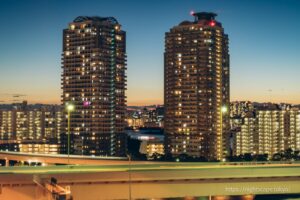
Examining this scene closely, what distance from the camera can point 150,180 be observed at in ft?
182

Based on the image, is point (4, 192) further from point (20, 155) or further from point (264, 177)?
point (20, 155)

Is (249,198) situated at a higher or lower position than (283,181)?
lower

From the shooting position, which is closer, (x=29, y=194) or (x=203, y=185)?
(x=29, y=194)

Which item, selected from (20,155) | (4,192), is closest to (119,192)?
(4,192)

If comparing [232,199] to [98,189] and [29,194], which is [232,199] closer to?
[98,189]

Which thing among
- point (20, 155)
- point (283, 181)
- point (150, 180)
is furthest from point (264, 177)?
point (20, 155)

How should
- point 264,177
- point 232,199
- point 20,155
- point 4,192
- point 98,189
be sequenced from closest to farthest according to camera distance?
point 4,192
point 98,189
point 264,177
point 232,199
point 20,155

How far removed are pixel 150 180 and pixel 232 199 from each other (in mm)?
28864

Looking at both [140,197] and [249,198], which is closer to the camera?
[140,197]

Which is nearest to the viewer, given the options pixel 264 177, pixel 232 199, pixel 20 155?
pixel 264 177

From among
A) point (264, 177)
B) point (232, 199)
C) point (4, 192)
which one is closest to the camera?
point (4, 192)

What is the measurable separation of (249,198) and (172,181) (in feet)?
101

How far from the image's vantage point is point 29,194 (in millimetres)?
51438

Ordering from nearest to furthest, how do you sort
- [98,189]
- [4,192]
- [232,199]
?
[4,192]
[98,189]
[232,199]
